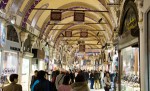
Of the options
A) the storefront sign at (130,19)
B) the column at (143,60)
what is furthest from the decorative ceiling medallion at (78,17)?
the column at (143,60)

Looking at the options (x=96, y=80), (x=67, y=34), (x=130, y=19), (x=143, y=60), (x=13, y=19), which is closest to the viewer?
(x=143, y=60)

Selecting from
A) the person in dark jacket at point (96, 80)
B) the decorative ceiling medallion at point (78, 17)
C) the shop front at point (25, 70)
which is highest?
the decorative ceiling medallion at point (78, 17)

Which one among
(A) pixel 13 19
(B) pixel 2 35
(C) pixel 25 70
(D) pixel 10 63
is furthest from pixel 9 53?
(C) pixel 25 70

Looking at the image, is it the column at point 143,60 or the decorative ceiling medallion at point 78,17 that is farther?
the decorative ceiling medallion at point 78,17

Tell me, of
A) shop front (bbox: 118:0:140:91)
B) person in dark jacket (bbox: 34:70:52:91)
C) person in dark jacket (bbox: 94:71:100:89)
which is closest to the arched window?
shop front (bbox: 118:0:140:91)

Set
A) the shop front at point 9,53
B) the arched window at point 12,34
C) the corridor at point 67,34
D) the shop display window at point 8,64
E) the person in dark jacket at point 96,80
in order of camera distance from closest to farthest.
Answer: the corridor at point 67,34 < the shop front at point 9,53 < the shop display window at point 8,64 < the arched window at point 12,34 < the person in dark jacket at point 96,80

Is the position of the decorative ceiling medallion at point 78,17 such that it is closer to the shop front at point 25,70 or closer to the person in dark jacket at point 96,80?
the shop front at point 25,70

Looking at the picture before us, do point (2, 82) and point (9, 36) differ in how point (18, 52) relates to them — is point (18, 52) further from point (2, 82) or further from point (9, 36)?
point (2, 82)

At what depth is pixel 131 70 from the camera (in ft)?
27.5

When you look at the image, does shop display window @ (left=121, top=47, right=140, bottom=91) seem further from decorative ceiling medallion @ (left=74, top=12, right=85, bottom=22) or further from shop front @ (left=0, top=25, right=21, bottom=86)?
decorative ceiling medallion @ (left=74, top=12, right=85, bottom=22)

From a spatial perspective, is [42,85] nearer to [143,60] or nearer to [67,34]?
[143,60]

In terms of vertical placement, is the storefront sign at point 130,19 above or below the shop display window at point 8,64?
above

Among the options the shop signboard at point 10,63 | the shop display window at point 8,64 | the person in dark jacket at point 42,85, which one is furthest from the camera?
the shop signboard at point 10,63

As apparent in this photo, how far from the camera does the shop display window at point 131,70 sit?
7828 mm
